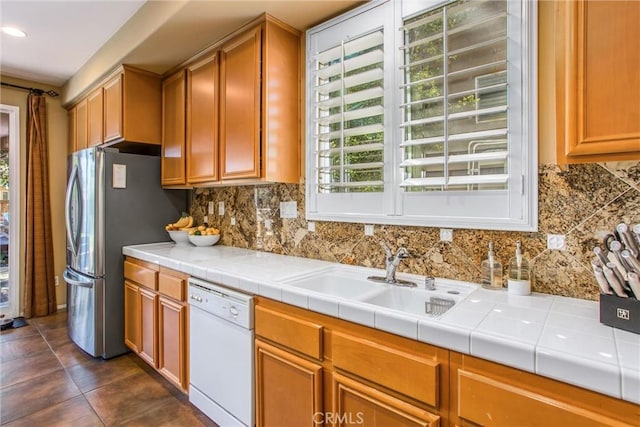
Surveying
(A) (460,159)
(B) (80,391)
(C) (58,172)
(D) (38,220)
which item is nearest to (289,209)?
(A) (460,159)

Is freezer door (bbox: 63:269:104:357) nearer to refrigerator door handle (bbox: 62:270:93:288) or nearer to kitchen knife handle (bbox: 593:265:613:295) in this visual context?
refrigerator door handle (bbox: 62:270:93:288)

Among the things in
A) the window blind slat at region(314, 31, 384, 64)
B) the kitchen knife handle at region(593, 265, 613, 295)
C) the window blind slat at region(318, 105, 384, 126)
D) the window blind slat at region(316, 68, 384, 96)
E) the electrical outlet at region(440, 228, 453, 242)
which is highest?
the window blind slat at region(314, 31, 384, 64)

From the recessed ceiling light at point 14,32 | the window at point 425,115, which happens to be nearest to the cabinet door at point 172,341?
the window at point 425,115

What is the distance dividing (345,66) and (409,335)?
1.53m

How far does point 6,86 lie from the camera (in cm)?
339

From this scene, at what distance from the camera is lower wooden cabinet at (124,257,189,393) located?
2035mm

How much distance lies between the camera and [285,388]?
145 cm

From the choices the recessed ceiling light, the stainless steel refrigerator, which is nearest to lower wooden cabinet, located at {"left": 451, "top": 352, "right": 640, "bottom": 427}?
the stainless steel refrigerator

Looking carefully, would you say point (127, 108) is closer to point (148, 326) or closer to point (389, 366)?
point (148, 326)

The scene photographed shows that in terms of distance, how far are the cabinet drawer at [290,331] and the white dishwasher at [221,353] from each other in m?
0.08

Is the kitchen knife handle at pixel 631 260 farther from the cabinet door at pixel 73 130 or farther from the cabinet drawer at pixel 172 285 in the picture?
the cabinet door at pixel 73 130

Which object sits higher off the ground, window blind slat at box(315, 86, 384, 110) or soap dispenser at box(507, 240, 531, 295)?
window blind slat at box(315, 86, 384, 110)

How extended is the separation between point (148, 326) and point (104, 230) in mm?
839

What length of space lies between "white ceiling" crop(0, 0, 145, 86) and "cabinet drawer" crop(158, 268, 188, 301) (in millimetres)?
1844
